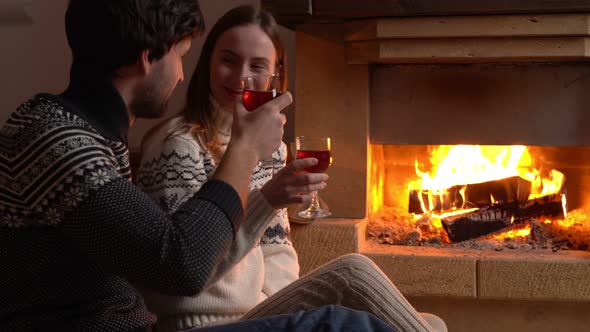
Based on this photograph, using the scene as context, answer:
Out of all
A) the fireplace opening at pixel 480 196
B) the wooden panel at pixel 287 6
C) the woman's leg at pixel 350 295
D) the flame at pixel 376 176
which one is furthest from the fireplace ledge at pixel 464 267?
the woman's leg at pixel 350 295

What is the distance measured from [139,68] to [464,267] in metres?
1.46

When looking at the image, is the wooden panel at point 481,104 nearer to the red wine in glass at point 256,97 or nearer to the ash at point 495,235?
the ash at point 495,235

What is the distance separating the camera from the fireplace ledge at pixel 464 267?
2467mm

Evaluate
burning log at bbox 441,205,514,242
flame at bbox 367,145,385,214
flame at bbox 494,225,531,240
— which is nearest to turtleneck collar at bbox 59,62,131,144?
flame at bbox 367,145,385,214

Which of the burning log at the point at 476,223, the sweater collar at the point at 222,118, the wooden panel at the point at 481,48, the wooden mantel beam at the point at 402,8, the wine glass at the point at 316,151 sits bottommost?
the burning log at the point at 476,223

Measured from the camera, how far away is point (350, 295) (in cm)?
152

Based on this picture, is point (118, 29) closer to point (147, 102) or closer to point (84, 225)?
point (147, 102)

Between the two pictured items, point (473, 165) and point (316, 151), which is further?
point (473, 165)

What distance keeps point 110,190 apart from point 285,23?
1.50m

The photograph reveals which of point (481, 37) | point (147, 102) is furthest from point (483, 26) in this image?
point (147, 102)

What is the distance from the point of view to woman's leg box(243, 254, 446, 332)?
4.99ft

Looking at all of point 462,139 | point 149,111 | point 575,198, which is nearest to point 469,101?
point 462,139

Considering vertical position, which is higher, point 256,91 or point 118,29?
point 118,29

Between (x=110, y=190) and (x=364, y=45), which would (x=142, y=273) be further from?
(x=364, y=45)
